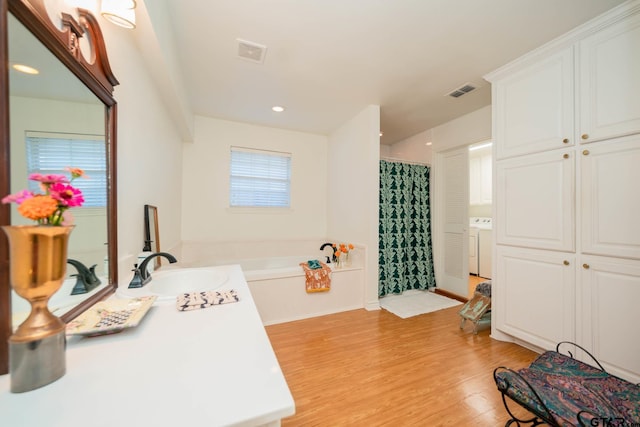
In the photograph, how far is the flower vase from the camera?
0.52 meters

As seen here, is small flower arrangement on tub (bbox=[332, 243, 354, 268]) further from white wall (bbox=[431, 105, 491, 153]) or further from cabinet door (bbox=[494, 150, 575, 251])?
white wall (bbox=[431, 105, 491, 153])

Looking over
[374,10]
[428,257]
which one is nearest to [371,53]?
[374,10]

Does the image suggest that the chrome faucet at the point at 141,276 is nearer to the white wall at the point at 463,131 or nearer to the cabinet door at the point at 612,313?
the cabinet door at the point at 612,313

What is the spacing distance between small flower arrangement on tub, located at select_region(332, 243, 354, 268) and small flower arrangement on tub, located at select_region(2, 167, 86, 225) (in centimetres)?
264

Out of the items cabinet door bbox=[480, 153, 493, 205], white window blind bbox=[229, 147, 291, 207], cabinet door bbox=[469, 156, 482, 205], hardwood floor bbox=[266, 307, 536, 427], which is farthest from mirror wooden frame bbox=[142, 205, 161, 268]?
cabinet door bbox=[480, 153, 493, 205]

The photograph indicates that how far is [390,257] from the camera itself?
344 centimetres

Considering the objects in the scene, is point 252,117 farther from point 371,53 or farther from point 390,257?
point 390,257

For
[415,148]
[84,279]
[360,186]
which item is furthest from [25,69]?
[415,148]

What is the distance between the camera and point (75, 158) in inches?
34.7

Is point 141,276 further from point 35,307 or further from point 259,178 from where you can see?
point 259,178

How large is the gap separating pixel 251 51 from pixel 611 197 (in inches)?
111

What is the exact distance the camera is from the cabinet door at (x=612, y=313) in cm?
146

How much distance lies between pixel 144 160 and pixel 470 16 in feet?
8.04

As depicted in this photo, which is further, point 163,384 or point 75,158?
point 75,158
